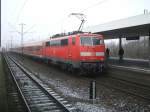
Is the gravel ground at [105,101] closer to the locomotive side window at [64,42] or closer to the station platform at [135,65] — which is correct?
the station platform at [135,65]

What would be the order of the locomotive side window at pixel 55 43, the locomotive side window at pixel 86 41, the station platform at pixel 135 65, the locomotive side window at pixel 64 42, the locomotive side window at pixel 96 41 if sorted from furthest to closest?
the locomotive side window at pixel 55 43, the locomotive side window at pixel 64 42, the station platform at pixel 135 65, the locomotive side window at pixel 96 41, the locomotive side window at pixel 86 41

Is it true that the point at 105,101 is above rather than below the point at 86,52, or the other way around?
below

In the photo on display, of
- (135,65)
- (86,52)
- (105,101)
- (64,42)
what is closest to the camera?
(105,101)

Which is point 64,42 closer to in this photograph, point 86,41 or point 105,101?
→ point 86,41

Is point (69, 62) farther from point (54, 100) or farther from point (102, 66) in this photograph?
point (54, 100)

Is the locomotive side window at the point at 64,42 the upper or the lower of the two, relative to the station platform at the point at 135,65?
upper

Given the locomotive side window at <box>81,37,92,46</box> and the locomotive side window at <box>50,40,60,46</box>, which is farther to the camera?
the locomotive side window at <box>50,40,60,46</box>

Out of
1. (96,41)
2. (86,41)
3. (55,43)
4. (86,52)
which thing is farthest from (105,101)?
(55,43)

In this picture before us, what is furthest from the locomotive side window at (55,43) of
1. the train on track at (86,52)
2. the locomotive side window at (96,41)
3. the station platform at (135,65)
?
the station platform at (135,65)

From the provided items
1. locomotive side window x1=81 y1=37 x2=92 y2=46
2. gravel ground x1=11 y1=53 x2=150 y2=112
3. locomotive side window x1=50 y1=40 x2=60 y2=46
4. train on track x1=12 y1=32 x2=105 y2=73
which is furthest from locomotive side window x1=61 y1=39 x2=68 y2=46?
gravel ground x1=11 y1=53 x2=150 y2=112

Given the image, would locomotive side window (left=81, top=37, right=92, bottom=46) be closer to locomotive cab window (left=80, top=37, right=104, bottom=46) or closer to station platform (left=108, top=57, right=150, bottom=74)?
locomotive cab window (left=80, top=37, right=104, bottom=46)

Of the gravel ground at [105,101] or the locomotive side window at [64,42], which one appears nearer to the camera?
the gravel ground at [105,101]

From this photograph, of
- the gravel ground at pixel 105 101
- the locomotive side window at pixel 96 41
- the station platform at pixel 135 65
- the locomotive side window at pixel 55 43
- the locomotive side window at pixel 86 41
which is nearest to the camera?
the gravel ground at pixel 105 101

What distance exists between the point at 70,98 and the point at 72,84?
414cm
